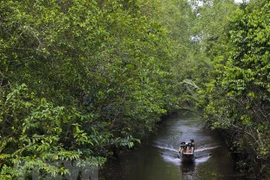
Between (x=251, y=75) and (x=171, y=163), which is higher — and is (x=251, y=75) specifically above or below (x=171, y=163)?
above

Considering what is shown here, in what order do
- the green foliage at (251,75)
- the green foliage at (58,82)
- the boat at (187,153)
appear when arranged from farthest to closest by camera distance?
the boat at (187,153), the green foliage at (251,75), the green foliage at (58,82)

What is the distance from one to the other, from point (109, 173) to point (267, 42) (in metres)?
9.39

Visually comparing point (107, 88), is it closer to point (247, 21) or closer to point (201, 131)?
point (247, 21)

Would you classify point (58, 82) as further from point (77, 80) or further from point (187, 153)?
point (187, 153)

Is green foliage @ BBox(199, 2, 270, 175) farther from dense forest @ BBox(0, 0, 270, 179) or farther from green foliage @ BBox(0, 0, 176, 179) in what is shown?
green foliage @ BBox(0, 0, 176, 179)

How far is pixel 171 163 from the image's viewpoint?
17.4m

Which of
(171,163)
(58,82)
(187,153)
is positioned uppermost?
(58,82)

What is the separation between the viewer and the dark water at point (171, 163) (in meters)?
14.6

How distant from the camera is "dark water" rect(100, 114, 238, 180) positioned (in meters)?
14.6

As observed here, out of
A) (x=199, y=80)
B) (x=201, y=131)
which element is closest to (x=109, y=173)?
(x=199, y=80)

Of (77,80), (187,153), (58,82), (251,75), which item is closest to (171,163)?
(187,153)

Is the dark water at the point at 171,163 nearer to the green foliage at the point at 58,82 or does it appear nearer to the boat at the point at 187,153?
the boat at the point at 187,153

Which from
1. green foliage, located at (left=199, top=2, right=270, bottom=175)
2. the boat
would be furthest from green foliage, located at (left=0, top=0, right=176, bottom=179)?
the boat

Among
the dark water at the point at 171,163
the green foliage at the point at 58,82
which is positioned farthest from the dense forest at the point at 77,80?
the dark water at the point at 171,163
